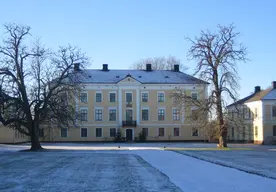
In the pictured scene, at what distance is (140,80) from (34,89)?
31.7m

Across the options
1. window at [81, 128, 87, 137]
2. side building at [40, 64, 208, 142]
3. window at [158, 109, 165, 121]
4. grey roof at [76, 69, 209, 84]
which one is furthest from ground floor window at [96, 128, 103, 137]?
window at [158, 109, 165, 121]

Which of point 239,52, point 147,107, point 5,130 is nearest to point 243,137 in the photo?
point 147,107

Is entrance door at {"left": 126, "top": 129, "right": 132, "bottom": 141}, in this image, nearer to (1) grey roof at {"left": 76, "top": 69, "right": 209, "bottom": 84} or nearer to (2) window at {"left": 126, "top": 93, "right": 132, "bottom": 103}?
(2) window at {"left": 126, "top": 93, "right": 132, "bottom": 103}

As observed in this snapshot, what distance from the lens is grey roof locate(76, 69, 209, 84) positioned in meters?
70.6

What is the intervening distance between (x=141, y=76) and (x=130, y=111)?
6.56m

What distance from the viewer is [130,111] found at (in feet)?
231

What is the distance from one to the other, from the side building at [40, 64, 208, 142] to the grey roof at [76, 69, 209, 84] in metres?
0.17

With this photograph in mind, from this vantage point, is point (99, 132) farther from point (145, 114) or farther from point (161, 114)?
point (161, 114)

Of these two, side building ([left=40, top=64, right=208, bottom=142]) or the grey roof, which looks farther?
the grey roof

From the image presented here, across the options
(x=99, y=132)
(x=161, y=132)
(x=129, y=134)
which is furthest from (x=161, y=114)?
(x=99, y=132)

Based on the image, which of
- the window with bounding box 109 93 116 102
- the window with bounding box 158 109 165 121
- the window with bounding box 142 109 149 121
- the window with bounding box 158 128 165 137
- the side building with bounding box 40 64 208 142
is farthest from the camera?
the window with bounding box 158 109 165 121

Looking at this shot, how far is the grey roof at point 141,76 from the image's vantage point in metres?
70.6

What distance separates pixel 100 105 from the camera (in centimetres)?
7031

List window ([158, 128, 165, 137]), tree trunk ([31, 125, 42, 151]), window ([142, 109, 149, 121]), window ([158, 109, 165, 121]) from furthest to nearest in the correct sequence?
window ([158, 109, 165, 121]) → window ([142, 109, 149, 121]) → window ([158, 128, 165, 137]) → tree trunk ([31, 125, 42, 151])
